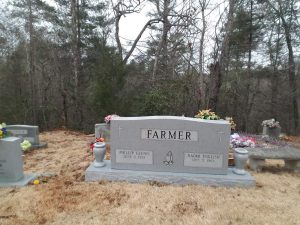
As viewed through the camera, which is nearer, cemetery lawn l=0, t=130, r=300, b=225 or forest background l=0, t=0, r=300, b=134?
cemetery lawn l=0, t=130, r=300, b=225

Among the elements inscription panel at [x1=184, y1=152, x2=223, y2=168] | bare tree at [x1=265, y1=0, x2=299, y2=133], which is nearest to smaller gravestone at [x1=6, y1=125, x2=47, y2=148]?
inscription panel at [x1=184, y1=152, x2=223, y2=168]

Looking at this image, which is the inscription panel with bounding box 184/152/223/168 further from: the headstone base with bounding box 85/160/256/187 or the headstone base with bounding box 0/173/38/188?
the headstone base with bounding box 0/173/38/188

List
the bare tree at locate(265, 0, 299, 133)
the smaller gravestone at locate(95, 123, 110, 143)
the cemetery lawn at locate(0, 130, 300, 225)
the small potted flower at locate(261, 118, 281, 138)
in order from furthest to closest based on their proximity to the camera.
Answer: the bare tree at locate(265, 0, 299, 133) → the small potted flower at locate(261, 118, 281, 138) → the smaller gravestone at locate(95, 123, 110, 143) → the cemetery lawn at locate(0, 130, 300, 225)

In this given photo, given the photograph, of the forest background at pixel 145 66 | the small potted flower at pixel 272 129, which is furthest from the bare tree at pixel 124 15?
the small potted flower at pixel 272 129

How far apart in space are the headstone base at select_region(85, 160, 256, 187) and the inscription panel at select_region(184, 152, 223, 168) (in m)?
0.17

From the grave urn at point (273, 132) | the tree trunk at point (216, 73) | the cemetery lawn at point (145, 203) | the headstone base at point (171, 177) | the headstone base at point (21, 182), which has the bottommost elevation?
the cemetery lawn at point (145, 203)

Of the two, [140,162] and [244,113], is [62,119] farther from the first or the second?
[244,113]

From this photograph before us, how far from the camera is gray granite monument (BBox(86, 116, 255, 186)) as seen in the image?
3873 millimetres

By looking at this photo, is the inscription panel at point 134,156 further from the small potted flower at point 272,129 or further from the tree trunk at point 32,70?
the tree trunk at point 32,70

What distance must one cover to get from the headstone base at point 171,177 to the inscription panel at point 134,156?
175 mm

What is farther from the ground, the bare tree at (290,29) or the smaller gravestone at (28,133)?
the bare tree at (290,29)

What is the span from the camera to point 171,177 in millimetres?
3869

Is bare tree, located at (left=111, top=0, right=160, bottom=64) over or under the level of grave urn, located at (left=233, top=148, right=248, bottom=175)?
over

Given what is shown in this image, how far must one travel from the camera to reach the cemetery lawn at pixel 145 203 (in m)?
2.74
